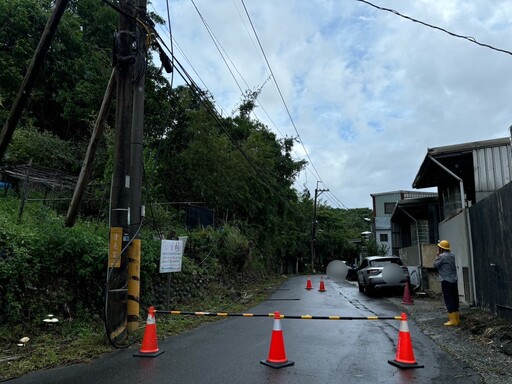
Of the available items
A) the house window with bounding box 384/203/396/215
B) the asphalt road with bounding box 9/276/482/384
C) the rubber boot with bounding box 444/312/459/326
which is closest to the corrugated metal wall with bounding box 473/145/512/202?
the rubber boot with bounding box 444/312/459/326

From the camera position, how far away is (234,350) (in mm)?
7285

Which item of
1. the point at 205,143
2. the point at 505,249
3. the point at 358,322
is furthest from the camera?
the point at 205,143

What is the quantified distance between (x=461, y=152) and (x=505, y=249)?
5201mm

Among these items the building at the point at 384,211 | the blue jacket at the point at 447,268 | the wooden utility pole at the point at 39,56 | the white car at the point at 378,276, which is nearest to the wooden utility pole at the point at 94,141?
the wooden utility pole at the point at 39,56

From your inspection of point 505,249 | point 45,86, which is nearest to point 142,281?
point 505,249

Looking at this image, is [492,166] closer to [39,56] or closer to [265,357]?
[265,357]

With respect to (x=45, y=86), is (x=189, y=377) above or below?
below

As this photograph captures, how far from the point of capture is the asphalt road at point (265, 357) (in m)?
5.59

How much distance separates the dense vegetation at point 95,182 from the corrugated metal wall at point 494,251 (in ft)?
24.4

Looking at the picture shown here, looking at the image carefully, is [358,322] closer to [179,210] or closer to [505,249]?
[505,249]

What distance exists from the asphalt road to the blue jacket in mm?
1286

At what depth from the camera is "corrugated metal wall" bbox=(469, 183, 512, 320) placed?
334 inches

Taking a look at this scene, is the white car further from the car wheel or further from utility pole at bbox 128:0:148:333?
utility pole at bbox 128:0:148:333

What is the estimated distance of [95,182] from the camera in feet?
50.8
